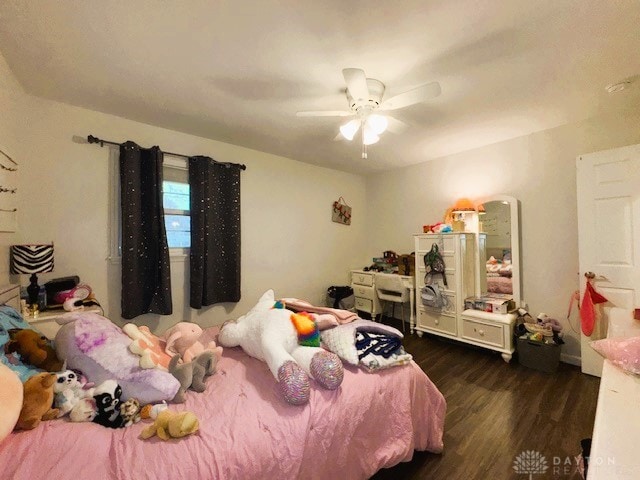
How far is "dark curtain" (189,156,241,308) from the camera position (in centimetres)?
272

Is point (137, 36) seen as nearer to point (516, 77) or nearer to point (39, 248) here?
point (39, 248)

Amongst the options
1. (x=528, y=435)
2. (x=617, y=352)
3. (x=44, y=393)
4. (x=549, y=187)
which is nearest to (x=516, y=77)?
(x=549, y=187)

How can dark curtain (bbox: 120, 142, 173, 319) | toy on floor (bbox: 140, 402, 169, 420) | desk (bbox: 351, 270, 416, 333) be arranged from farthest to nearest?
desk (bbox: 351, 270, 416, 333), dark curtain (bbox: 120, 142, 173, 319), toy on floor (bbox: 140, 402, 169, 420)

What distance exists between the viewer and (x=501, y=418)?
1843 mm

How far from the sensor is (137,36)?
1469 millimetres

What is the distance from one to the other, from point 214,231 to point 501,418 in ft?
9.53

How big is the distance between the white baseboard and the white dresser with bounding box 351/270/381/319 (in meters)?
1.97

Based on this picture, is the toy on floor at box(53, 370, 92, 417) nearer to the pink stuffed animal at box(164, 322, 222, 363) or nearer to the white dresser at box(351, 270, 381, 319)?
the pink stuffed animal at box(164, 322, 222, 363)

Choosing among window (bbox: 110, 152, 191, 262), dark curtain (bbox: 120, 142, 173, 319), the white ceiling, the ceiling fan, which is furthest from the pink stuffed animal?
the white ceiling

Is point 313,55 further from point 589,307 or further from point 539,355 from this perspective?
point 539,355

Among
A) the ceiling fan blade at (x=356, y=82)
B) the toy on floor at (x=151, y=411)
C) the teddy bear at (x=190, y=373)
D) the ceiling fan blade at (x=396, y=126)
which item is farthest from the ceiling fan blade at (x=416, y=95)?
the toy on floor at (x=151, y=411)

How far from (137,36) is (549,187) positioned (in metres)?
3.65

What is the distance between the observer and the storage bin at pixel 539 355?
2414 millimetres

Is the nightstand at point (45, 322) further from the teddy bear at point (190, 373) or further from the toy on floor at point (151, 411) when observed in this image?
the toy on floor at point (151, 411)
